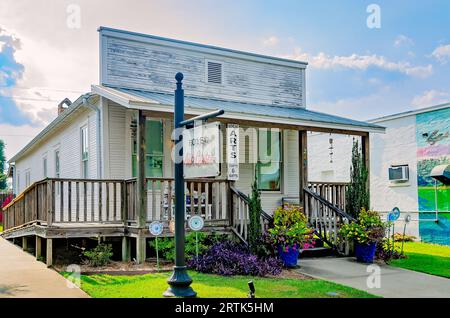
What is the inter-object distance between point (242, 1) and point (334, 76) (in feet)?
18.3

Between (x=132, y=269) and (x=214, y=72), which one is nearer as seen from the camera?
(x=132, y=269)

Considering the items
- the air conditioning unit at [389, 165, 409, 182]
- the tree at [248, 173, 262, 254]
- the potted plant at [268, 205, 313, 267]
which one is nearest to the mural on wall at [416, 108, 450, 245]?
the air conditioning unit at [389, 165, 409, 182]

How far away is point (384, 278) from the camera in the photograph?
380 inches

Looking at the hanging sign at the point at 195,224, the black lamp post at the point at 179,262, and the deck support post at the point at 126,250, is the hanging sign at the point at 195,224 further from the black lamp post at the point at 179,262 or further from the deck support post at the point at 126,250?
the black lamp post at the point at 179,262

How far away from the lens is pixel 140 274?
925cm

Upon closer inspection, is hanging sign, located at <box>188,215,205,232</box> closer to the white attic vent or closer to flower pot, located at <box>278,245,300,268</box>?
flower pot, located at <box>278,245,300,268</box>

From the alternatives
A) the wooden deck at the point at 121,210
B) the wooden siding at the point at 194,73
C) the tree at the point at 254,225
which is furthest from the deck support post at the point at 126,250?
the wooden siding at the point at 194,73

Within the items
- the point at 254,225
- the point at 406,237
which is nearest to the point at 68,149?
the point at 254,225

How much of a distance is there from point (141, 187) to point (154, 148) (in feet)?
7.79

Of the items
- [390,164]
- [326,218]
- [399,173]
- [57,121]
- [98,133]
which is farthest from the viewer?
[390,164]

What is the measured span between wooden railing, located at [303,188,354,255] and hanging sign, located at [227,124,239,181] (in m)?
2.25

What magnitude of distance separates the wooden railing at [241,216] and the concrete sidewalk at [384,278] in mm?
1247

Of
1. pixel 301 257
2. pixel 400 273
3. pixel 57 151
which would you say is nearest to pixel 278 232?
pixel 301 257

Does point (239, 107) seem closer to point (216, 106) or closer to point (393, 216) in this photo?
point (216, 106)
